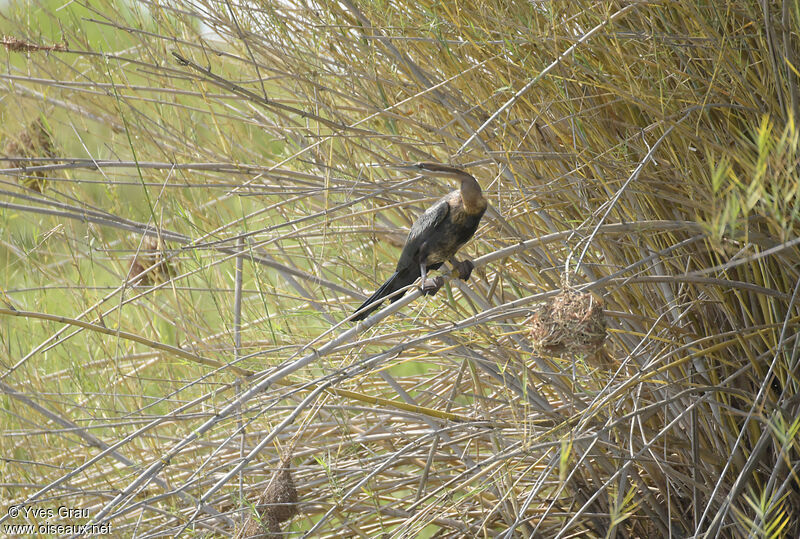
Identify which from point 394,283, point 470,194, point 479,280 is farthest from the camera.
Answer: point 479,280

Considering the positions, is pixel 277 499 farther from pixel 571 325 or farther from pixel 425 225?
pixel 571 325

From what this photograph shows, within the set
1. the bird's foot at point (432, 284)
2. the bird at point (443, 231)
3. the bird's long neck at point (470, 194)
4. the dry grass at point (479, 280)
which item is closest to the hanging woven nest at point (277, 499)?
the dry grass at point (479, 280)

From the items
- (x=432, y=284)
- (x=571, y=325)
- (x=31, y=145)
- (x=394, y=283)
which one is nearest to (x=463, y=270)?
(x=432, y=284)

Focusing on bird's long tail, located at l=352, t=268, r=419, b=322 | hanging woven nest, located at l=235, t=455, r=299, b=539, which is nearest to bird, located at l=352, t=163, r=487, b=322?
bird's long tail, located at l=352, t=268, r=419, b=322

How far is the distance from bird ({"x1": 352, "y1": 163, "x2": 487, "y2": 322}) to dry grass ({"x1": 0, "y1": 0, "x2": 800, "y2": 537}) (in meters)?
0.09

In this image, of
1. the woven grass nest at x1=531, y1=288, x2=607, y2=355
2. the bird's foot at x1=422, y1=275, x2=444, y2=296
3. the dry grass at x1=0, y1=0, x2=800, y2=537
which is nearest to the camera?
the woven grass nest at x1=531, y1=288, x2=607, y2=355

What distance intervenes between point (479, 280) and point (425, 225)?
0.56 meters

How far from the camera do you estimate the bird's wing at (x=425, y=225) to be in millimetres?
1912

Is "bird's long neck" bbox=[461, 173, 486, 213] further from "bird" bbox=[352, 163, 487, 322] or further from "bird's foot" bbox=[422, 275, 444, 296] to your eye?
"bird's foot" bbox=[422, 275, 444, 296]

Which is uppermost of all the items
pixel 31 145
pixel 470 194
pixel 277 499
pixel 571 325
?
pixel 31 145

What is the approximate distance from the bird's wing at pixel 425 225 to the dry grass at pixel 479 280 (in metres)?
0.11

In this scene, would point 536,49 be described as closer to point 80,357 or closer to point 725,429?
point 725,429

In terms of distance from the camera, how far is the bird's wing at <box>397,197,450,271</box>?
1.91 meters

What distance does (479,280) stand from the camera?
8.01 ft
